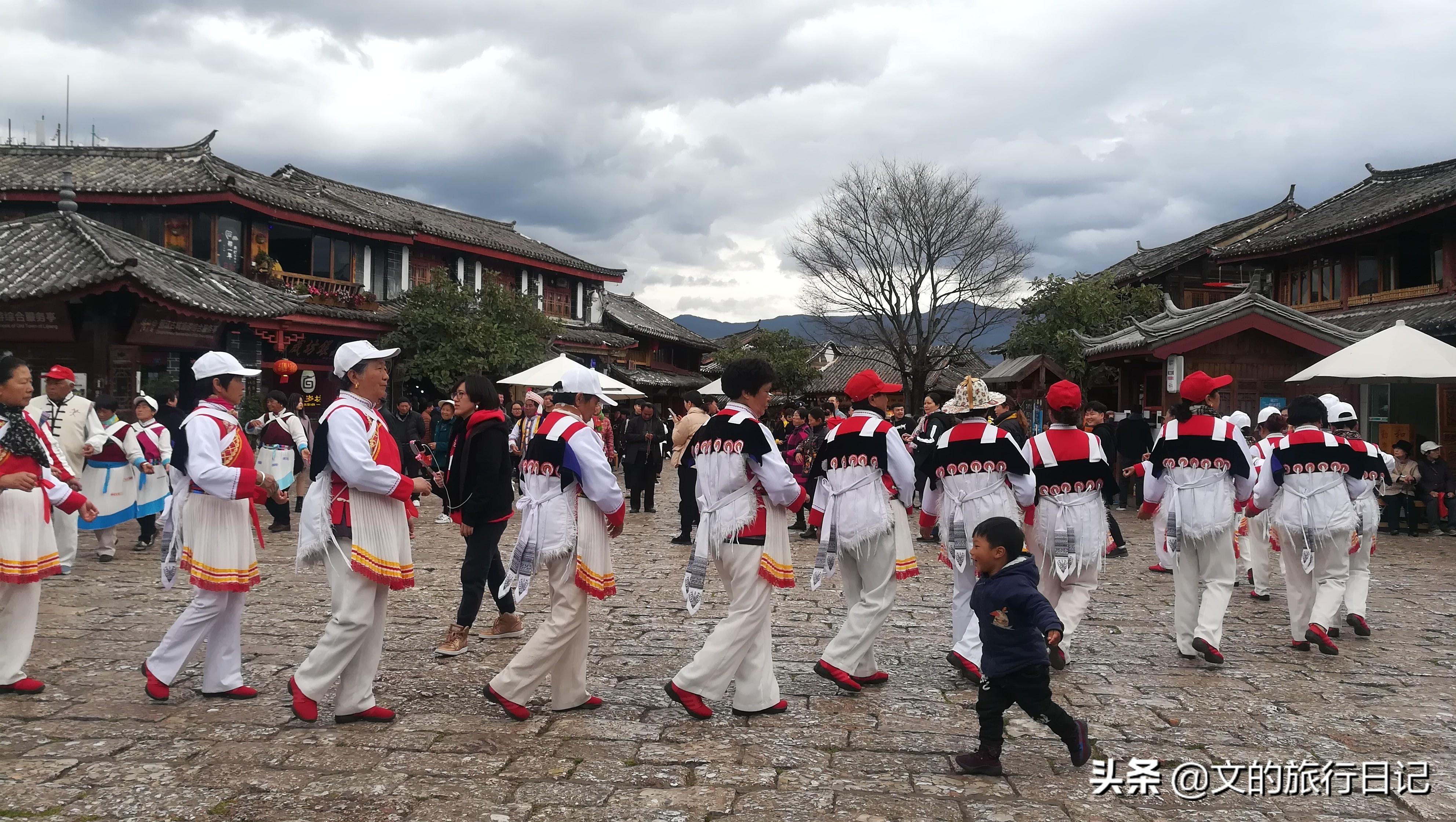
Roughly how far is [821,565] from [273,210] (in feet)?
63.8

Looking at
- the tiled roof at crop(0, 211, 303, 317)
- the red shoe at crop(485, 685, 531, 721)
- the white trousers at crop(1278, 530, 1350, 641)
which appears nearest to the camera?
the red shoe at crop(485, 685, 531, 721)

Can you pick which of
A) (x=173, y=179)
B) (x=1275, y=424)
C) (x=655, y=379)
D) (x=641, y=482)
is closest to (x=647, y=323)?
(x=655, y=379)

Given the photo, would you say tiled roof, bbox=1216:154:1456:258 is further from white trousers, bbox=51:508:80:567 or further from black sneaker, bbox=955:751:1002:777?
white trousers, bbox=51:508:80:567

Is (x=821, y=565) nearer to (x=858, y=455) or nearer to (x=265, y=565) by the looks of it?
(x=858, y=455)

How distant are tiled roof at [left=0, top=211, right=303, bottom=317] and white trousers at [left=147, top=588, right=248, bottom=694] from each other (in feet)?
27.8

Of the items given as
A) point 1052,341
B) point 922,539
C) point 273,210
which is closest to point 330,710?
point 922,539

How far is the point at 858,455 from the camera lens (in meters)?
5.61

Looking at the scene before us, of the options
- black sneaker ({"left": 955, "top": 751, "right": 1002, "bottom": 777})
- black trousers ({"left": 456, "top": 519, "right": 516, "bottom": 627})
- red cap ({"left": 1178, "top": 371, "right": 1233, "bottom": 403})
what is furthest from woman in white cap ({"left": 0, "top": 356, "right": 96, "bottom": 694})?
red cap ({"left": 1178, "top": 371, "right": 1233, "bottom": 403})

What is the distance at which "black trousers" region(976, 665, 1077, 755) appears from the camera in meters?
4.11

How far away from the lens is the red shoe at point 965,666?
5617 millimetres

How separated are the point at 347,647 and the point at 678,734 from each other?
5.37 ft

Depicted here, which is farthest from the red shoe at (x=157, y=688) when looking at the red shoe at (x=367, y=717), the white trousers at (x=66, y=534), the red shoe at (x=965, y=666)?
the white trousers at (x=66, y=534)

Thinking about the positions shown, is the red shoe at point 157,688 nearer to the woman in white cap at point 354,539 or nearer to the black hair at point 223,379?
the woman in white cap at point 354,539

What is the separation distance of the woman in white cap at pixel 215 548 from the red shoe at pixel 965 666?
3.88 meters
